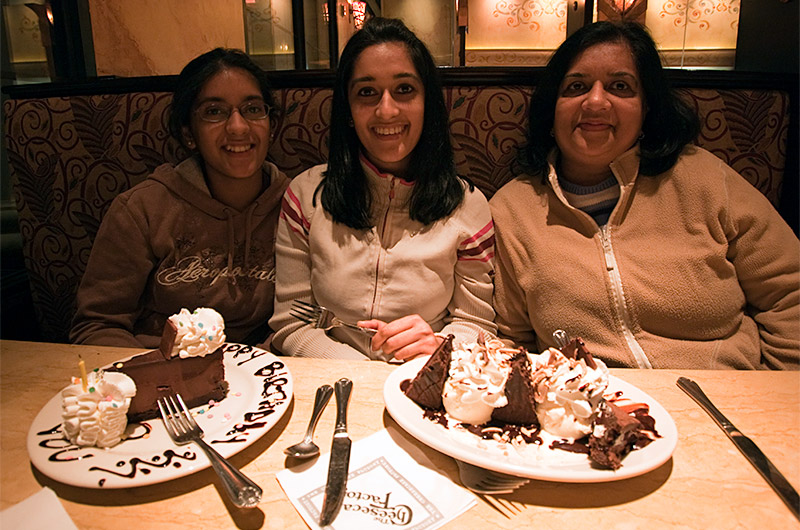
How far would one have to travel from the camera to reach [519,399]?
849 mm

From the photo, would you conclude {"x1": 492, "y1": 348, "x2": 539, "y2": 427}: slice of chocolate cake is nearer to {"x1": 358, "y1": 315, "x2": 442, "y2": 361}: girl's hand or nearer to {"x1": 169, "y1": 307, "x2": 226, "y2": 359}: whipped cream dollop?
{"x1": 358, "y1": 315, "x2": 442, "y2": 361}: girl's hand

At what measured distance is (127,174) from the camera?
2008mm

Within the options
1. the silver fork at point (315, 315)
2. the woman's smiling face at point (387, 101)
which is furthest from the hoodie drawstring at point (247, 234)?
the woman's smiling face at point (387, 101)

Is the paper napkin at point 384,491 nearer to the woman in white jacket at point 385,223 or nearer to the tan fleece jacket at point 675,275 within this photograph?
the woman in white jacket at point 385,223

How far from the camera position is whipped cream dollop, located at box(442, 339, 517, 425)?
849 millimetres

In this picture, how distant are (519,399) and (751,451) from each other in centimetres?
38

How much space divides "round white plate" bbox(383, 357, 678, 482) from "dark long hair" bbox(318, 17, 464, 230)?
743 mm

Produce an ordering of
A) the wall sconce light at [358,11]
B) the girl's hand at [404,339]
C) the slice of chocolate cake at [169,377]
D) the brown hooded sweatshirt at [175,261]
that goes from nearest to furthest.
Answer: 1. the slice of chocolate cake at [169,377]
2. the girl's hand at [404,339]
3. the brown hooded sweatshirt at [175,261]
4. the wall sconce light at [358,11]

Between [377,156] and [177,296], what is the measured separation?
32.0 inches

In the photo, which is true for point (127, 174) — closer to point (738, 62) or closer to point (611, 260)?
point (611, 260)

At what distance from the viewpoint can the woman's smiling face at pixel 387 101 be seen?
4.83ft

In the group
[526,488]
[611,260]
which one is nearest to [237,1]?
[611,260]

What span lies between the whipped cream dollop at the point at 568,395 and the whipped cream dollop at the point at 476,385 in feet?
0.21

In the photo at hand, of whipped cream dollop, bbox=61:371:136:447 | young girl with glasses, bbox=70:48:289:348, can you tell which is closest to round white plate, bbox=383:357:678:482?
whipped cream dollop, bbox=61:371:136:447
